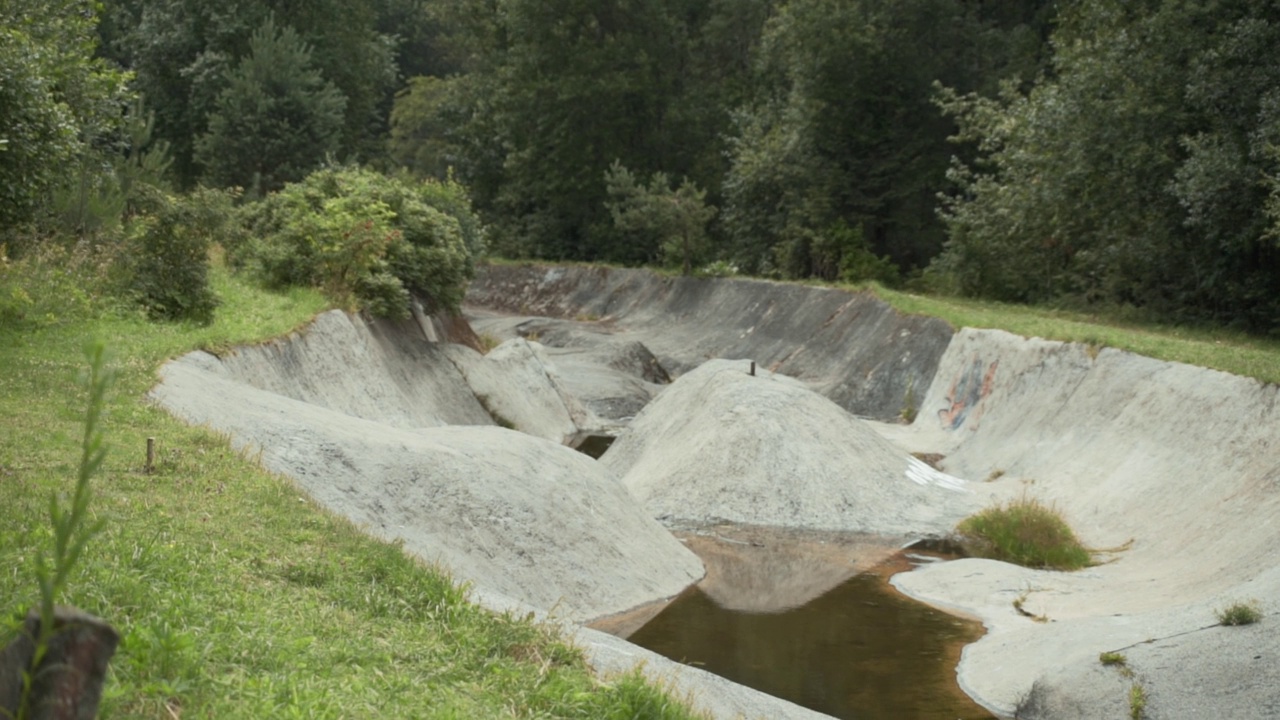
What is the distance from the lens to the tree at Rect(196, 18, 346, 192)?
130 ft

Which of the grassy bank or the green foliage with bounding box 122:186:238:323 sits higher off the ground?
the grassy bank

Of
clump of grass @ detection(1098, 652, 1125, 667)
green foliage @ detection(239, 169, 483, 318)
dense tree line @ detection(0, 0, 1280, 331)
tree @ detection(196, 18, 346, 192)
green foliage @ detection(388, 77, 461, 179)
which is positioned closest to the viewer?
clump of grass @ detection(1098, 652, 1125, 667)

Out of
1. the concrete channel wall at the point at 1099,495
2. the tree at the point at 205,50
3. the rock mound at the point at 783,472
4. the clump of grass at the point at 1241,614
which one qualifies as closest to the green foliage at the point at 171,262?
the rock mound at the point at 783,472

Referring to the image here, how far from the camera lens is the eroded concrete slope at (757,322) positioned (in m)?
27.3

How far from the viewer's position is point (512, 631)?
Answer: 6543 millimetres

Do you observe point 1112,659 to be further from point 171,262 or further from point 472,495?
point 171,262

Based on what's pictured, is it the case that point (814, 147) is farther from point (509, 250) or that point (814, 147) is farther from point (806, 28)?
point (509, 250)

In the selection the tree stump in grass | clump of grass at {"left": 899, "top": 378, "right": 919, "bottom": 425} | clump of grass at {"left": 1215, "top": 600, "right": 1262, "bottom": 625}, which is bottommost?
clump of grass at {"left": 899, "top": 378, "right": 919, "bottom": 425}

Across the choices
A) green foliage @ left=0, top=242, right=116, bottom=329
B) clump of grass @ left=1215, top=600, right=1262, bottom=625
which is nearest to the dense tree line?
green foliage @ left=0, top=242, right=116, bottom=329

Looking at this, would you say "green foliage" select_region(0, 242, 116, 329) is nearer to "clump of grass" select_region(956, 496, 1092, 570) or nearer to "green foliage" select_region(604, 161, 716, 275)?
"clump of grass" select_region(956, 496, 1092, 570)

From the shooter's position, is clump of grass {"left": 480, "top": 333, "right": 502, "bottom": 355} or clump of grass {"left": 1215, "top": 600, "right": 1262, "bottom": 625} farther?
clump of grass {"left": 480, "top": 333, "right": 502, "bottom": 355}

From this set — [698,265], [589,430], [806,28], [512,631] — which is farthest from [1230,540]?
[698,265]

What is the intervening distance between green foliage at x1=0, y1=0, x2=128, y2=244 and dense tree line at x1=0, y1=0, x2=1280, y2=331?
0.06 meters

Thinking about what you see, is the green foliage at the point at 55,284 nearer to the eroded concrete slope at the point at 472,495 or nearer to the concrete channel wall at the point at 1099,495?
the eroded concrete slope at the point at 472,495
